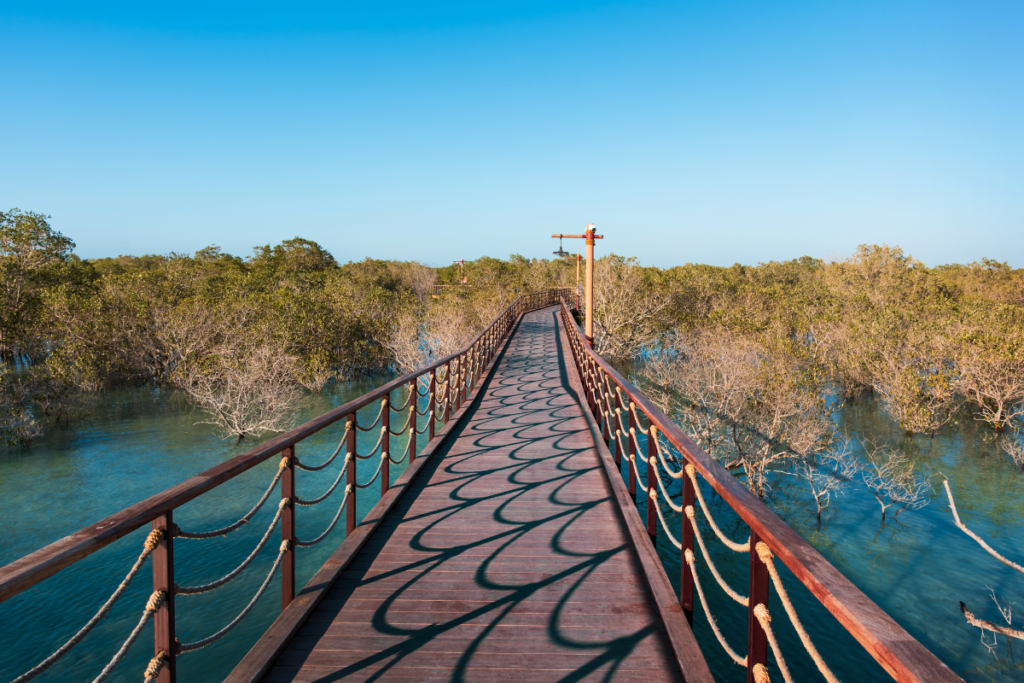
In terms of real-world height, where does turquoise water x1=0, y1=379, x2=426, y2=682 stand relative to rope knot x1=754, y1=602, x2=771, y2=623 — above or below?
below

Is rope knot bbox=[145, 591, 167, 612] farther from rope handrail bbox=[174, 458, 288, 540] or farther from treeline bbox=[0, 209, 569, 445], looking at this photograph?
treeline bbox=[0, 209, 569, 445]

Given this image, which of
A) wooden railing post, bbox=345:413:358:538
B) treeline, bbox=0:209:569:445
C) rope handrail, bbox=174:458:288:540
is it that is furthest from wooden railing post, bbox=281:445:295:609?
treeline, bbox=0:209:569:445

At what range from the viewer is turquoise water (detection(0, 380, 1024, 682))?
9.17m

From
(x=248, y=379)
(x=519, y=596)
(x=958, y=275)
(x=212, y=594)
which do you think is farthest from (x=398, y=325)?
(x=958, y=275)

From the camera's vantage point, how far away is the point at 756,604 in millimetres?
1853

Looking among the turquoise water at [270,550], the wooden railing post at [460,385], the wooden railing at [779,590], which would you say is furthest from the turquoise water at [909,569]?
the wooden railing at [779,590]

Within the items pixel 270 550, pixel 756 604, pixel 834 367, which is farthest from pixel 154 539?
pixel 834 367

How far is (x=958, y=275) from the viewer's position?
38875 millimetres

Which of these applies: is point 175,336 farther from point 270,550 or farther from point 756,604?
point 756,604

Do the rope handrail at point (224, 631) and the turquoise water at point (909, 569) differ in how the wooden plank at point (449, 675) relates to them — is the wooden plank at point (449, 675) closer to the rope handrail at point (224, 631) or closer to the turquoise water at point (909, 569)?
the rope handrail at point (224, 631)

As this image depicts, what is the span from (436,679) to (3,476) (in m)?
19.2

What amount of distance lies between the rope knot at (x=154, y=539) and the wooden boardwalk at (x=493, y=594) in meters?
0.99

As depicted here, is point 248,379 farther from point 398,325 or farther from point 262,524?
point 398,325

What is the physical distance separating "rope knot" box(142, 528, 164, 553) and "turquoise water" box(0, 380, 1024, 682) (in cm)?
820
